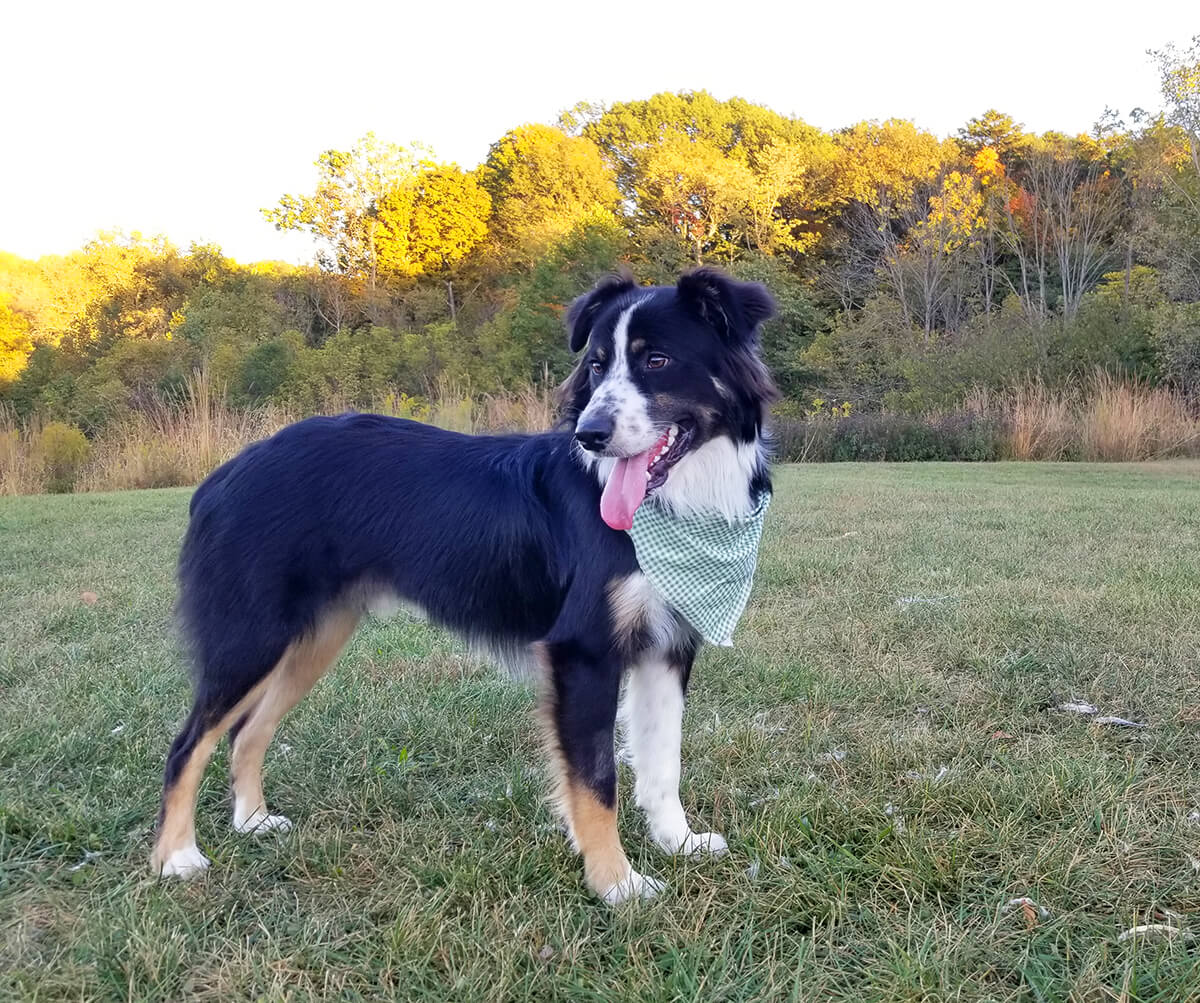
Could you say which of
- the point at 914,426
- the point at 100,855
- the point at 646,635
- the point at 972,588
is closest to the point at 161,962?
the point at 100,855

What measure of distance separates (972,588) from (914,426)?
43.1 ft

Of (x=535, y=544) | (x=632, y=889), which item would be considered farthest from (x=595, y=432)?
(x=632, y=889)

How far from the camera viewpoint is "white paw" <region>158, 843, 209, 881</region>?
242cm

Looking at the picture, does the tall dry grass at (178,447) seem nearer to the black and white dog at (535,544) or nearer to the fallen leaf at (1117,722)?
the black and white dog at (535,544)

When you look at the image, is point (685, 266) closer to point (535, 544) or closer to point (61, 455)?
point (61, 455)

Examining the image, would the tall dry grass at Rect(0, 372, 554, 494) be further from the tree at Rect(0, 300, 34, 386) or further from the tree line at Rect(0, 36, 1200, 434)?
the tree at Rect(0, 300, 34, 386)

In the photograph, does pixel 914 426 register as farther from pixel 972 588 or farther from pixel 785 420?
pixel 972 588

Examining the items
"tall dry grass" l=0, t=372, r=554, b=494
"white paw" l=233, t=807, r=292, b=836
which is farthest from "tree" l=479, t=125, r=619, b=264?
"white paw" l=233, t=807, r=292, b=836

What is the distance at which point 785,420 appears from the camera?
66.8ft

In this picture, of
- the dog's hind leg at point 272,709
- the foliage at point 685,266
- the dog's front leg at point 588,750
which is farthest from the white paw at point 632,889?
the foliage at point 685,266

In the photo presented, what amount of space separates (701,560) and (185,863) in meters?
1.82

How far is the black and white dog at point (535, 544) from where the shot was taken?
2.49 m

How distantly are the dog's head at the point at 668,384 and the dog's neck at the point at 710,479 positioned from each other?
0.01 metres

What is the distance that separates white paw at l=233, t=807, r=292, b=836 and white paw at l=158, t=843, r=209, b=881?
19 centimetres
